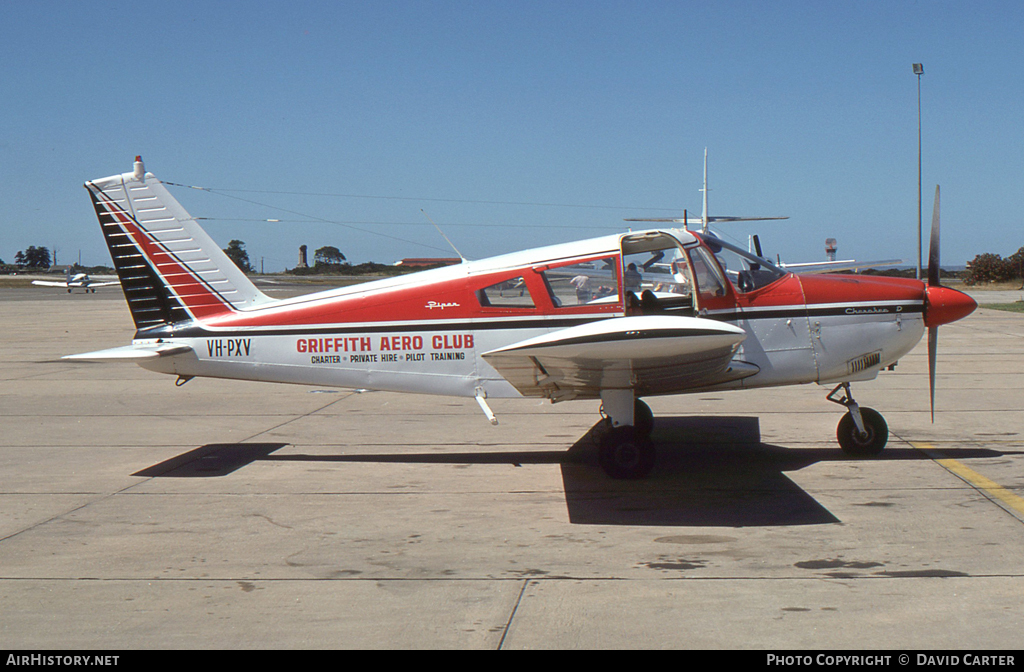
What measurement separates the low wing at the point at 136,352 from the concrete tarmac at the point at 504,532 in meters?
1.09

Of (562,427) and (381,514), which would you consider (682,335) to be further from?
(562,427)

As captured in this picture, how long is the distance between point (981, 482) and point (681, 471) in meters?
2.43

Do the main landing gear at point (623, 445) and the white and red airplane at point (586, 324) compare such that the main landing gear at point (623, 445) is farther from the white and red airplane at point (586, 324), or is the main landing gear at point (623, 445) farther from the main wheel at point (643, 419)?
the main wheel at point (643, 419)

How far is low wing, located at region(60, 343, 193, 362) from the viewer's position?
769cm

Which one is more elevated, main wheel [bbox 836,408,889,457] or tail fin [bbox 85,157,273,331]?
tail fin [bbox 85,157,273,331]

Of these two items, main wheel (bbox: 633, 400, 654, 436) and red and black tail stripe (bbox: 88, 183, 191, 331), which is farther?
main wheel (bbox: 633, 400, 654, 436)

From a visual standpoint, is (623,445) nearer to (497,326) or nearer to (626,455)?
(626,455)

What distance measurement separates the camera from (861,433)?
318 inches

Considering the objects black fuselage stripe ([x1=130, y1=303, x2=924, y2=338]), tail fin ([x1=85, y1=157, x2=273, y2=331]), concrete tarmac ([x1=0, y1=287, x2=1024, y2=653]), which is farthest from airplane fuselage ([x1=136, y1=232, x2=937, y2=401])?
concrete tarmac ([x1=0, y1=287, x2=1024, y2=653])

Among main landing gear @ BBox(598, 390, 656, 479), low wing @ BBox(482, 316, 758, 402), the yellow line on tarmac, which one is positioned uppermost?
low wing @ BBox(482, 316, 758, 402)

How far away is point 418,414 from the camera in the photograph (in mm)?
11203

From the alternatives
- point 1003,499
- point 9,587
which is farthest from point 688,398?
point 9,587

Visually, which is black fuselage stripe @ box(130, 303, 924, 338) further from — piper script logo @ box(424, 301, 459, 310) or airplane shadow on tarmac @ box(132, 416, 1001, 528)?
airplane shadow on tarmac @ box(132, 416, 1001, 528)

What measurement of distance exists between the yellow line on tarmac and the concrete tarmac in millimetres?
40
